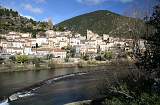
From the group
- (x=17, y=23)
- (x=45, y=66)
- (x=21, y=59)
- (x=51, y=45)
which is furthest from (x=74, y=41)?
(x=21, y=59)

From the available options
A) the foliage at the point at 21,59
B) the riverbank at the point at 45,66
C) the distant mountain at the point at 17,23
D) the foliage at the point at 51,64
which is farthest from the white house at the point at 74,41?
the foliage at the point at 21,59

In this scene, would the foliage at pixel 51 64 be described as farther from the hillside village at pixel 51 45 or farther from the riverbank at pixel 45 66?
the hillside village at pixel 51 45

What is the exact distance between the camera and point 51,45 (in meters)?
82.4

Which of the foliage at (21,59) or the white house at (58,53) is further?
the white house at (58,53)

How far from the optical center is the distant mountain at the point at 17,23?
8876cm

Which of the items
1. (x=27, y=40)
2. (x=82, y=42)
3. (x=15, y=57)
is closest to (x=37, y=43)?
(x=27, y=40)

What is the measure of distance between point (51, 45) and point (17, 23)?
18.4 m

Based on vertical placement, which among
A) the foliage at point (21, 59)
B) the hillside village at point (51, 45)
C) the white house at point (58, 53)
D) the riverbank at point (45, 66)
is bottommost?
the riverbank at point (45, 66)

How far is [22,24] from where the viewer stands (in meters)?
96.3

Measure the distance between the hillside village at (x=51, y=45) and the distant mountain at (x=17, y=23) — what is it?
471 cm

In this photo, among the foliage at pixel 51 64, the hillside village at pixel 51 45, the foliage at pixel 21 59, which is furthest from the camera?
the hillside village at pixel 51 45

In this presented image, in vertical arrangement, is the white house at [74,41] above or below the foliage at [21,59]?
above

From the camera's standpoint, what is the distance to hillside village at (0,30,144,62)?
69.2 meters

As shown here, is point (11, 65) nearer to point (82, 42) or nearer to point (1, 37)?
point (1, 37)
